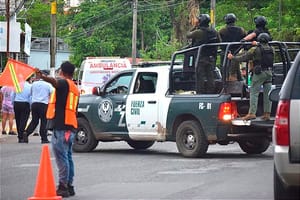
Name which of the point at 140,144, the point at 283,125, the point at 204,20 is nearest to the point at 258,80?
the point at 204,20

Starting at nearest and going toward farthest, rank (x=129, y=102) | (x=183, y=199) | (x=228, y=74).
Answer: (x=183, y=199) < (x=228, y=74) < (x=129, y=102)

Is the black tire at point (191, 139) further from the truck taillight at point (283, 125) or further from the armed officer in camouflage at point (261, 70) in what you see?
the truck taillight at point (283, 125)

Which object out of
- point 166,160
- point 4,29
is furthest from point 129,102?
point 4,29

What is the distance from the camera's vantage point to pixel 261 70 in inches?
544

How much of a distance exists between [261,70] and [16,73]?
4565mm

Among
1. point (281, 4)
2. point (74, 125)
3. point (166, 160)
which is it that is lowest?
point (166, 160)

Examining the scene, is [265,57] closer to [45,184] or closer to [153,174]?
[153,174]

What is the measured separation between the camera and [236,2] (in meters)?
39.5

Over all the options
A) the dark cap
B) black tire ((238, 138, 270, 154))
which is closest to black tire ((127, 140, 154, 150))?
black tire ((238, 138, 270, 154))

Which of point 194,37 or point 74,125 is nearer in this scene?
point 74,125

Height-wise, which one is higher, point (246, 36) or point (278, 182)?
point (246, 36)

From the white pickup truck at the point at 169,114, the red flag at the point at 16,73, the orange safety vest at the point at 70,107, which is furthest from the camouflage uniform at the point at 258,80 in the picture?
the orange safety vest at the point at 70,107

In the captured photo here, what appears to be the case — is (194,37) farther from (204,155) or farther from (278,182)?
(278,182)

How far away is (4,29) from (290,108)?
2097 cm
